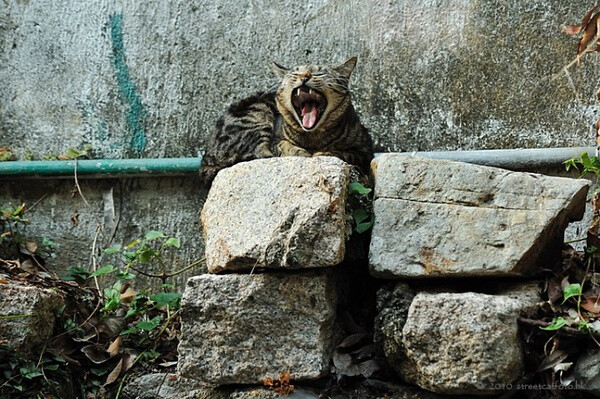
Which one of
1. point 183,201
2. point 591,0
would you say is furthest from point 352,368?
point 591,0

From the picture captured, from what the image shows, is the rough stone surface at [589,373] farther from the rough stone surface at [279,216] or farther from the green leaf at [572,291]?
the rough stone surface at [279,216]

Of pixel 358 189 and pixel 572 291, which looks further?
pixel 358 189

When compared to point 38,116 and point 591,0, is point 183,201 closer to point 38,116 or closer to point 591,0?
point 38,116

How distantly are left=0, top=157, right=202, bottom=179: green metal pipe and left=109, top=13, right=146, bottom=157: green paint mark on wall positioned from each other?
20 cm

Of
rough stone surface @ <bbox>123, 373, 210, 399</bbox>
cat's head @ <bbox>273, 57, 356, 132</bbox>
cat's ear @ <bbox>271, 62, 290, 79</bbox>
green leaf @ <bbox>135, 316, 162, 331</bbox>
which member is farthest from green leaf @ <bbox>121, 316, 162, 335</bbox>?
cat's ear @ <bbox>271, 62, 290, 79</bbox>

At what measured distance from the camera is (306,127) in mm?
5035

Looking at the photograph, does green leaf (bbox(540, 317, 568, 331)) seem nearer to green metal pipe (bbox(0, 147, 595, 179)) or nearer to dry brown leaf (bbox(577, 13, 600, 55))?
dry brown leaf (bbox(577, 13, 600, 55))

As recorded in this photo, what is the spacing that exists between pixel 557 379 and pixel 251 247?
1310 mm

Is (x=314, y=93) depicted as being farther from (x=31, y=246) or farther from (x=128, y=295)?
(x=31, y=246)

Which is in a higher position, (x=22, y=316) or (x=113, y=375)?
(x=22, y=316)

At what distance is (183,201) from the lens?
5277mm

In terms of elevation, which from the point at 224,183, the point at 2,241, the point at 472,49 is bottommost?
the point at 2,241

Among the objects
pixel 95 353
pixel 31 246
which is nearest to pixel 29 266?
pixel 31 246

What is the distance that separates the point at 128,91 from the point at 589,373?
3.22 meters
